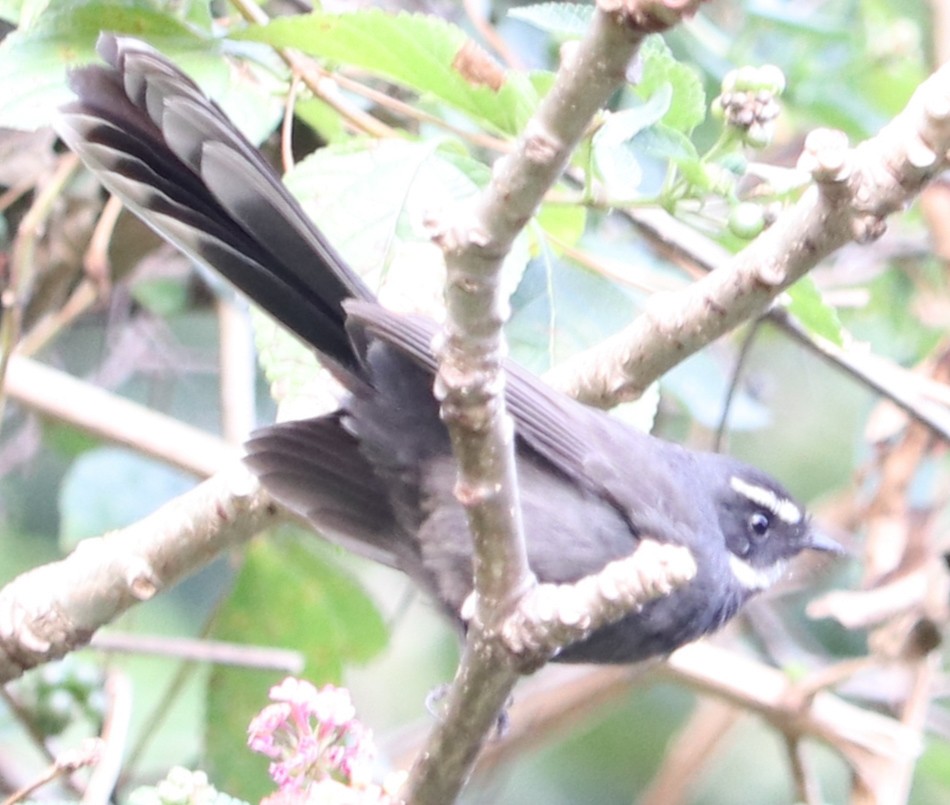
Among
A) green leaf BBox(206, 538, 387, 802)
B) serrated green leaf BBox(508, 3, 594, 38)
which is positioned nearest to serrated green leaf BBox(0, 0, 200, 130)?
serrated green leaf BBox(508, 3, 594, 38)

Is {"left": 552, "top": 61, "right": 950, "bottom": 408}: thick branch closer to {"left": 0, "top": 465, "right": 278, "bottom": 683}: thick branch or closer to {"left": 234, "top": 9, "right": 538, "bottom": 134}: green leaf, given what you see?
{"left": 234, "top": 9, "right": 538, "bottom": 134}: green leaf

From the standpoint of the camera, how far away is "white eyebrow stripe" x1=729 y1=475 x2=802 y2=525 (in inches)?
92.0

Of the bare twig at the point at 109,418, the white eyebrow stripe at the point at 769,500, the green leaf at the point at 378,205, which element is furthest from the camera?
the bare twig at the point at 109,418

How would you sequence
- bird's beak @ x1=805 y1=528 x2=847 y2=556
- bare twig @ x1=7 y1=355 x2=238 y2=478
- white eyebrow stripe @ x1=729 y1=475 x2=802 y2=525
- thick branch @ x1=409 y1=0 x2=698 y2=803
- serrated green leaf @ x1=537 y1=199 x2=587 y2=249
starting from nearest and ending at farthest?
1. thick branch @ x1=409 y1=0 x2=698 y2=803
2. serrated green leaf @ x1=537 y1=199 x2=587 y2=249
3. white eyebrow stripe @ x1=729 y1=475 x2=802 y2=525
4. bird's beak @ x1=805 y1=528 x2=847 y2=556
5. bare twig @ x1=7 y1=355 x2=238 y2=478

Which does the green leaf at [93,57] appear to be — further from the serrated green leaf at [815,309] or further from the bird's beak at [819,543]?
the bird's beak at [819,543]

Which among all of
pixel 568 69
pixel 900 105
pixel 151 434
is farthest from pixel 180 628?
pixel 568 69

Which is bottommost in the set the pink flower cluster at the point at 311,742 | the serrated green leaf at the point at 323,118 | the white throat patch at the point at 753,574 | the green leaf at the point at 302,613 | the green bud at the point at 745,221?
the green leaf at the point at 302,613

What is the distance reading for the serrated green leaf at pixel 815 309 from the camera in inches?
70.0

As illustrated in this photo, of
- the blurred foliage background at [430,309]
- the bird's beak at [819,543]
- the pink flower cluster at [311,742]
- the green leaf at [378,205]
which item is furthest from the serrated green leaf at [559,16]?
the bird's beak at [819,543]

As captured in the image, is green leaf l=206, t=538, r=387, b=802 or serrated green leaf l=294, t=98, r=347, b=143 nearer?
serrated green leaf l=294, t=98, r=347, b=143

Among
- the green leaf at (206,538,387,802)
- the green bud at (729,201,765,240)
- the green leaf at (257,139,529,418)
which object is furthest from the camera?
the green leaf at (206,538,387,802)

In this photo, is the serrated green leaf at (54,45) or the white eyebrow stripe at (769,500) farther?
the white eyebrow stripe at (769,500)

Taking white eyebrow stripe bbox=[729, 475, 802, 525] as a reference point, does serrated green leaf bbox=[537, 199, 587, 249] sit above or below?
above

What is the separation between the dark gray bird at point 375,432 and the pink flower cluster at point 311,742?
459 millimetres
